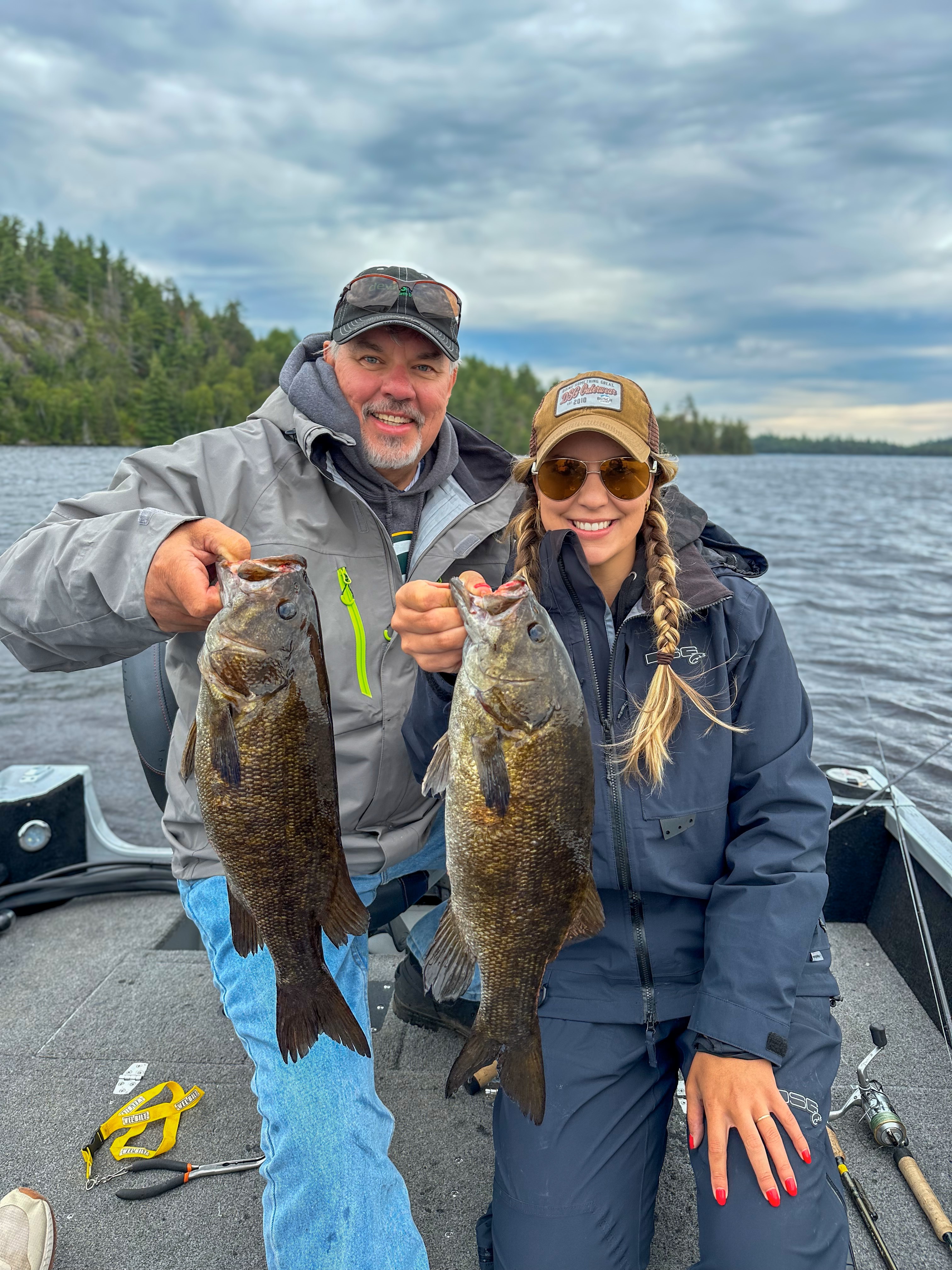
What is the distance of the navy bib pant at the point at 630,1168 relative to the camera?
232 centimetres

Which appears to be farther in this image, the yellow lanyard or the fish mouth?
the yellow lanyard

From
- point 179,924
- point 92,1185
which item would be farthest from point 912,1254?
point 179,924

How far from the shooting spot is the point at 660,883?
2.67 metres

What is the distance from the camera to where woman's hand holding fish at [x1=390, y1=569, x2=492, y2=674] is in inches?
83.6

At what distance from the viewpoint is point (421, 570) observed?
3.20 m

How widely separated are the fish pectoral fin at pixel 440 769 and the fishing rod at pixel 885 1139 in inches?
67.0

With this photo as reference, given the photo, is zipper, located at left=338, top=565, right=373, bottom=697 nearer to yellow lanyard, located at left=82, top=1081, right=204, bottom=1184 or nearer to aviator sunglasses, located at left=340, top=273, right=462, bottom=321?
aviator sunglasses, located at left=340, top=273, right=462, bottom=321

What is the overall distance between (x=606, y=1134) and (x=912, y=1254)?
3.71 ft

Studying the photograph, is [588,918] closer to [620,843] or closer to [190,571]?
[620,843]

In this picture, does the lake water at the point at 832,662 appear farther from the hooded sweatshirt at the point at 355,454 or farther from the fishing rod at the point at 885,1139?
the fishing rod at the point at 885,1139

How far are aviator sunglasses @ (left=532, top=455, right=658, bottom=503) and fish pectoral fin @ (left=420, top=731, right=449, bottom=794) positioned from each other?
1.05 metres

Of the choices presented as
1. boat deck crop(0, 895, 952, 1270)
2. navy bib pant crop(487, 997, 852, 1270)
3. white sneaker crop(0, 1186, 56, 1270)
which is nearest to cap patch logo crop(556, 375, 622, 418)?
navy bib pant crop(487, 997, 852, 1270)

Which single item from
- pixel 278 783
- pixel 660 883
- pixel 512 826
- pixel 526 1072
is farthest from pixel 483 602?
pixel 526 1072

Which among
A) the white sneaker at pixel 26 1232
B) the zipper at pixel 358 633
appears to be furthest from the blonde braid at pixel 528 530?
the white sneaker at pixel 26 1232
